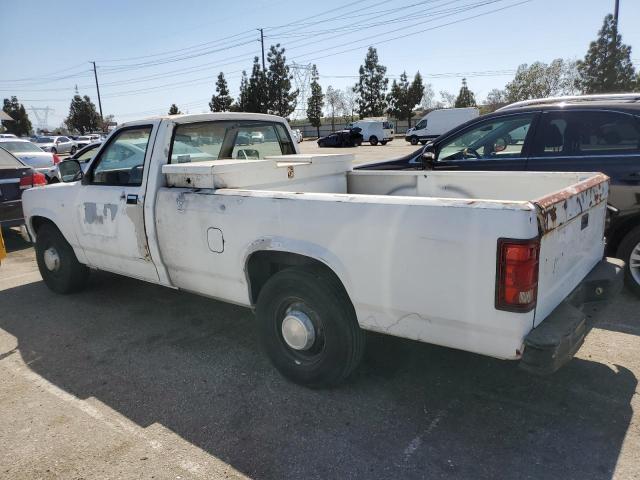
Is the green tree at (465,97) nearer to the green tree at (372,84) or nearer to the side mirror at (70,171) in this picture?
the green tree at (372,84)

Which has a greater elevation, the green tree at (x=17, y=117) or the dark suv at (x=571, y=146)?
the green tree at (x=17, y=117)

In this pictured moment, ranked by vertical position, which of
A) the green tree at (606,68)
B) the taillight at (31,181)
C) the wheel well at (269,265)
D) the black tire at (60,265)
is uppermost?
the green tree at (606,68)

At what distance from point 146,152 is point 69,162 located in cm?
133

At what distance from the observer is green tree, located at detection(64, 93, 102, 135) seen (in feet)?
244

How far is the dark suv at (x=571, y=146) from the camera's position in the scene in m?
4.50

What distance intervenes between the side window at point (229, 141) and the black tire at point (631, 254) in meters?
3.39

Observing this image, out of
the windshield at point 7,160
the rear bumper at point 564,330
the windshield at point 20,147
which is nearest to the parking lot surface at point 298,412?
the rear bumper at point 564,330

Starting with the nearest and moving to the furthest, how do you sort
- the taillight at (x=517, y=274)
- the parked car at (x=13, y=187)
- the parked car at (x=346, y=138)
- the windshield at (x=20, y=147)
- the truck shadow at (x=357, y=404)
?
1. the taillight at (x=517, y=274)
2. the truck shadow at (x=357, y=404)
3. the parked car at (x=13, y=187)
4. the windshield at (x=20, y=147)
5. the parked car at (x=346, y=138)

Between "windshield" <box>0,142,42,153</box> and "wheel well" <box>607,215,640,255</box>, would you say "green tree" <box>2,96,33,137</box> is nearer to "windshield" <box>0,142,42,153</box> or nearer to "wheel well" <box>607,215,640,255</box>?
"windshield" <box>0,142,42,153</box>

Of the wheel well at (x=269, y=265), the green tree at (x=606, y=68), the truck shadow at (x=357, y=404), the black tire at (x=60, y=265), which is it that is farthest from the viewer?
the green tree at (x=606, y=68)

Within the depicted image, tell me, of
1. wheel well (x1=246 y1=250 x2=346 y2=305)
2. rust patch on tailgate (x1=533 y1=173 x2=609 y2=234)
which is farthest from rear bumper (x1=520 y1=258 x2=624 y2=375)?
wheel well (x1=246 y1=250 x2=346 y2=305)

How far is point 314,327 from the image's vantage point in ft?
10.5

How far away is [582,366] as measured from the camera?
A: 3.49 meters

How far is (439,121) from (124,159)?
33737mm
